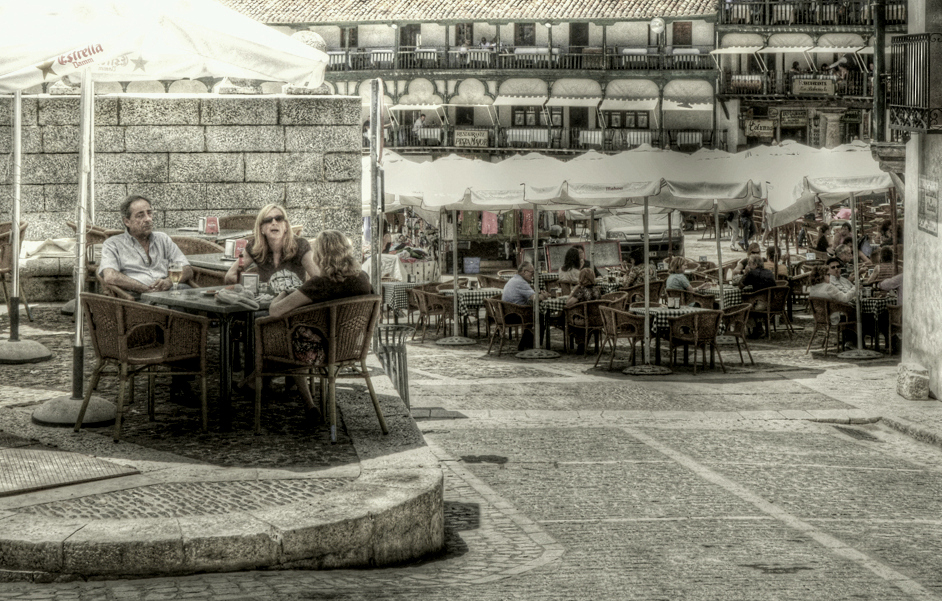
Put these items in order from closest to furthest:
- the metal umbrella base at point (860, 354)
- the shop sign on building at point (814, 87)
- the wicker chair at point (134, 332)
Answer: the wicker chair at point (134, 332), the metal umbrella base at point (860, 354), the shop sign on building at point (814, 87)

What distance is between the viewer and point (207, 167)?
1305 centimetres

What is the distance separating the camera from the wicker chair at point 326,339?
22.6ft

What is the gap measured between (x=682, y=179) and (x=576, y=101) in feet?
134

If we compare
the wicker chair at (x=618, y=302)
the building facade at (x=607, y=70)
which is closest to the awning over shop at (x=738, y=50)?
the building facade at (x=607, y=70)

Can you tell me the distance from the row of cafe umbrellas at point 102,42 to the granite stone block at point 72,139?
4.00 m

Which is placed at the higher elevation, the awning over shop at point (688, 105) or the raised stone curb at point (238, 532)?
the awning over shop at point (688, 105)

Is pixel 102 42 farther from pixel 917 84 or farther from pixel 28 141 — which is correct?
pixel 917 84

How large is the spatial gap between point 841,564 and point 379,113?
452cm

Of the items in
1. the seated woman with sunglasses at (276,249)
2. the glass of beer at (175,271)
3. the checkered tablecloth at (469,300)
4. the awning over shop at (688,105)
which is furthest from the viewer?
the awning over shop at (688,105)

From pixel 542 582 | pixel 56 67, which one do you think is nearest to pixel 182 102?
pixel 56 67

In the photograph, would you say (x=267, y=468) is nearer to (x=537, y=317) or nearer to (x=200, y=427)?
(x=200, y=427)

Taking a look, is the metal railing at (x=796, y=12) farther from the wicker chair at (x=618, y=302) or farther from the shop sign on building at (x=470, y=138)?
the wicker chair at (x=618, y=302)

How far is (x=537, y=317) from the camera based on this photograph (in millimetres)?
15508

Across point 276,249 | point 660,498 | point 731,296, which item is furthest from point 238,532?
point 731,296
